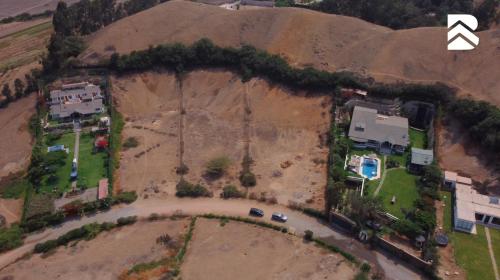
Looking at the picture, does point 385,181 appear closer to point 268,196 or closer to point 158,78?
point 268,196

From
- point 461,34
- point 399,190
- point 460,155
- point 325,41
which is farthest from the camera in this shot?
point 325,41

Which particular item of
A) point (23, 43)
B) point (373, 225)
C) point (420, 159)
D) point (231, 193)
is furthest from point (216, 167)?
point (23, 43)

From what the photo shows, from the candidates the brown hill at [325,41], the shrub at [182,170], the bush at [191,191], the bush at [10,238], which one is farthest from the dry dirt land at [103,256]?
the brown hill at [325,41]

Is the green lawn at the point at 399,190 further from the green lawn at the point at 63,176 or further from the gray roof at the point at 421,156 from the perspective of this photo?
the green lawn at the point at 63,176

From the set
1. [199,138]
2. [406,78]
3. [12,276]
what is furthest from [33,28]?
[406,78]

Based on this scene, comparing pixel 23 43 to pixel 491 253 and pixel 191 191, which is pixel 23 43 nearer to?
pixel 191 191

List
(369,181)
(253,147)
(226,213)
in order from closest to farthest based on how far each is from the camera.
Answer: (226,213)
(369,181)
(253,147)
